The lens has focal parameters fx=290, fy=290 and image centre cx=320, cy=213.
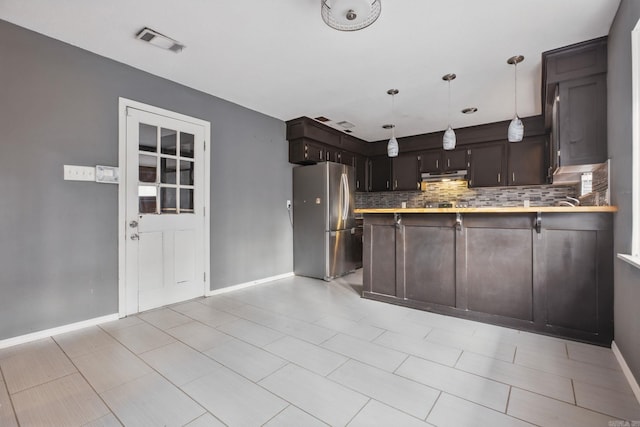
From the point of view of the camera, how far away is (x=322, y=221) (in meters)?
4.56

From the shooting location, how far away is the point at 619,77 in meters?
2.14

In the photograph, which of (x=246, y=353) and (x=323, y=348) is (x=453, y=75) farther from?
(x=246, y=353)

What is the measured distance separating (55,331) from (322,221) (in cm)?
323

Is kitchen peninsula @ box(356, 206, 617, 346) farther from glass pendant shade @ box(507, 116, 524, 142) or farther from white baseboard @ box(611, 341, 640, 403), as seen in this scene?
glass pendant shade @ box(507, 116, 524, 142)

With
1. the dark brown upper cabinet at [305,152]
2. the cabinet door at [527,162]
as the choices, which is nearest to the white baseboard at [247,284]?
the dark brown upper cabinet at [305,152]

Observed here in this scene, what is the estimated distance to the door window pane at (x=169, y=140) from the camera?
328cm

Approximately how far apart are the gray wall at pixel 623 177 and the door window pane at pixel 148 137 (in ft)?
13.2

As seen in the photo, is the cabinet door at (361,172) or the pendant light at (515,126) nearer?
the pendant light at (515,126)

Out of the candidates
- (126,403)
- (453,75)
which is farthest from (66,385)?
(453,75)

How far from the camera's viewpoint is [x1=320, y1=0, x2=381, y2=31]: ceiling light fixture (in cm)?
189

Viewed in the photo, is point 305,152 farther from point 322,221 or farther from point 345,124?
point 322,221

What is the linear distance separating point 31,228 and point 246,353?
2085mm

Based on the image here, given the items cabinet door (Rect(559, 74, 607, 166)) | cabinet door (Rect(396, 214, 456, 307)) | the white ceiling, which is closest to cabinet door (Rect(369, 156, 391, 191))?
the white ceiling

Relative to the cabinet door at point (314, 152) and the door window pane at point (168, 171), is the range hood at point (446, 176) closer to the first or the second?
the cabinet door at point (314, 152)
